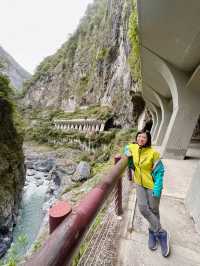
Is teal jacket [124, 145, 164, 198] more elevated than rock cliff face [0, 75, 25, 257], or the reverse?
teal jacket [124, 145, 164, 198]

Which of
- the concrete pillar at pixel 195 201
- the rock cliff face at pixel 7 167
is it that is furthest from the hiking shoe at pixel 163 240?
the rock cliff face at pixel 7 167

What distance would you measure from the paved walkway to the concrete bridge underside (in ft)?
12.1

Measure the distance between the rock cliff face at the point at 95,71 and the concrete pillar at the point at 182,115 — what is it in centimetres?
1029

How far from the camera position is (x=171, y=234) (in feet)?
7.11

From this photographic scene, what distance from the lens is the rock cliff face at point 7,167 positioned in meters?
8.72

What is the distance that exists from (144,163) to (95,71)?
3269 centimetres

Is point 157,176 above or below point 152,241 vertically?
above

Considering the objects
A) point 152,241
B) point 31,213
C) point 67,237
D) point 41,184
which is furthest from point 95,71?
point 67,237

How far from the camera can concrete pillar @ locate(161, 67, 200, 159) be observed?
602cm

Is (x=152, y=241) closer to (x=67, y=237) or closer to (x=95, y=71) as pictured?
(x=67, y=237)

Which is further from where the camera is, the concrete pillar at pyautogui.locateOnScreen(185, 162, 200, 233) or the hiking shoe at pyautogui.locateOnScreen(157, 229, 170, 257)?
the concrete pillar at pyautogui.locateOnScreen(185, 162, 200, 233)

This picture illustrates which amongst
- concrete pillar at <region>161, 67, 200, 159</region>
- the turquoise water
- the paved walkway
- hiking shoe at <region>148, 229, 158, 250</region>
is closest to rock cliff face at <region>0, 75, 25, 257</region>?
the turquoise water

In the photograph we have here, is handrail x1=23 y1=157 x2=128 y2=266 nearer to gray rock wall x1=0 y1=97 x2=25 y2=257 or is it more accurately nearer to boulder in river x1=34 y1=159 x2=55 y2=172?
gray rock wall x1=0 y1=97 x2=25 y2=257

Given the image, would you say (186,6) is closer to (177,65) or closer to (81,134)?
(177,65)
